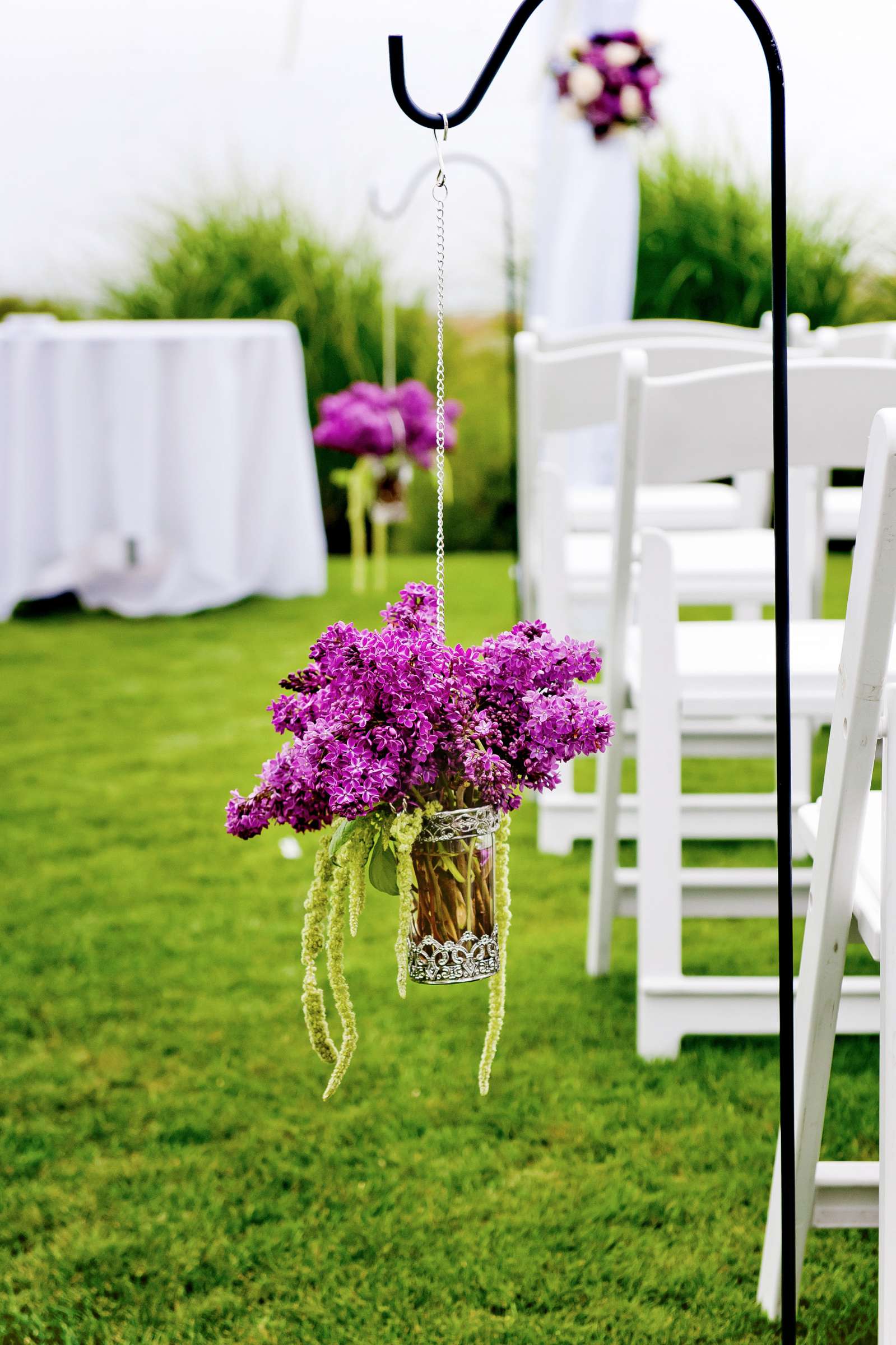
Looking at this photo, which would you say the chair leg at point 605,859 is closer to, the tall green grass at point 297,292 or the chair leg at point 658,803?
the chair leg at point 658,803

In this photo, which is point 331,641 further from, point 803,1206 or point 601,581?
point 601,581

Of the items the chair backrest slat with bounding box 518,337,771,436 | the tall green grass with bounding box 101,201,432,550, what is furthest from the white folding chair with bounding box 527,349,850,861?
the tall green grass with bounding box 101,201,432,550

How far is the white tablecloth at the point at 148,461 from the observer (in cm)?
450

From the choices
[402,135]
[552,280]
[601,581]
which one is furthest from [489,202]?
[601,581]

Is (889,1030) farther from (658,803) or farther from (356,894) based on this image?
(658,803)

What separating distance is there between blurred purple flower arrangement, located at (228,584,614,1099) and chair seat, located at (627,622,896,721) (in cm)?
61

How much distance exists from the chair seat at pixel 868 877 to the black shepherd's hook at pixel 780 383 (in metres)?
0.09

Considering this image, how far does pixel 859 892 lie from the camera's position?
39.4 inches

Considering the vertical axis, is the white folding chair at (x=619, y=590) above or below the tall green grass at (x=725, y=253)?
below

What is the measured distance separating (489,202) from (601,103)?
7.59 feet

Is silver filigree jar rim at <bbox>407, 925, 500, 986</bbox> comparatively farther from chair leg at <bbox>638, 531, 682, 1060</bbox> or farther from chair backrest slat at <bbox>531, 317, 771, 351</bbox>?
chair backrest slat at <bbox>531, 317, 771, 351</bbox>

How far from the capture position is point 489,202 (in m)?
6.77

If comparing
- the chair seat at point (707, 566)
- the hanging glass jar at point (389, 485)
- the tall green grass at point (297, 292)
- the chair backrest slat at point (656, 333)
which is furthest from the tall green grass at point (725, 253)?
the chair seat at point (707, 566)

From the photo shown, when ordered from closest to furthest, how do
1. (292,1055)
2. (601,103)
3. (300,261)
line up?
(292,1055) → (601,103) → (300,261)
